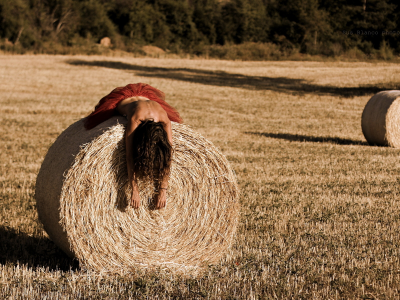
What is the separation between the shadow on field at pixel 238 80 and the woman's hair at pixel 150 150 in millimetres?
21544

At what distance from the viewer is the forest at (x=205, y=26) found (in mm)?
42156

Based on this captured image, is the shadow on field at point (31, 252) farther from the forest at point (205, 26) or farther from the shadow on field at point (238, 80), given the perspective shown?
the forest at point (205, 26)

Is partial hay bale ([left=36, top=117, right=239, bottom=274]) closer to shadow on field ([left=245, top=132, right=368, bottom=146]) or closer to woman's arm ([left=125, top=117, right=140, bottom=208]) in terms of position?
woman's arm ([left=125, top=117, right=140, bottom=208])

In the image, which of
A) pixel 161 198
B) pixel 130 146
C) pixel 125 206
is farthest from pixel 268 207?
pixel 130 146

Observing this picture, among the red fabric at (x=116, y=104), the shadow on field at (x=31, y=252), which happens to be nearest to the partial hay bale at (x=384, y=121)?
the red fabric at (x=116, y=104)

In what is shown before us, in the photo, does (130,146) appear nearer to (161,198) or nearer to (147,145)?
(147,145)

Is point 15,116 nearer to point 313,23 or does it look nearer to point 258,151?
point 258,151

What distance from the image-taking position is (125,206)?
4.95 metres

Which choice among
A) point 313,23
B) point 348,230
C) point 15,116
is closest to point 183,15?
point 313,23

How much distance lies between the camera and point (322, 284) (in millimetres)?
4492

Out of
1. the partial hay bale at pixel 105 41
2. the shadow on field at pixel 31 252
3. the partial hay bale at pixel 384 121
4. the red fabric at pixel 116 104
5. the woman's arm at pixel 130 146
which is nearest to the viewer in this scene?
the woman's arm at pixel 130 146

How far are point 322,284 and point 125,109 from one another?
2.56 metres

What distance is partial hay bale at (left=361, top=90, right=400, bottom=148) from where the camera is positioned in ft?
40.5

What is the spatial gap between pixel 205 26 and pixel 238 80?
40.5 meters
